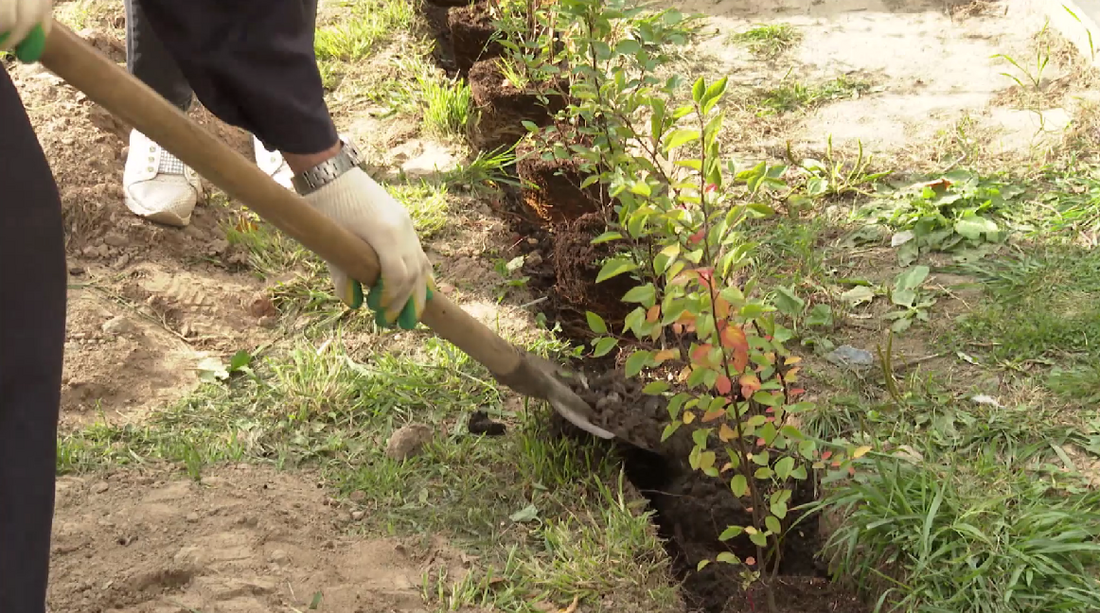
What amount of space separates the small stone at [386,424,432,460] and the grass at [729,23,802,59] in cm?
254

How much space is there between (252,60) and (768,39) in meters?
3.13

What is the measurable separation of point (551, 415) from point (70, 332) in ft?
4.84

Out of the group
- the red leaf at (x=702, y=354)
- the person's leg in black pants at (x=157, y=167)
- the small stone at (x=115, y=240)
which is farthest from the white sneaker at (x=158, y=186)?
the red leaf at (x=702, y=354)

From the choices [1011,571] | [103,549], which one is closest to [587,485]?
[1011,571]

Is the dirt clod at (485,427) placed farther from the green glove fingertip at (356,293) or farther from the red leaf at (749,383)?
the red leaf at (749,383)

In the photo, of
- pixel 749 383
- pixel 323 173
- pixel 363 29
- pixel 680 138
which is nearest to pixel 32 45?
pixel 323 173

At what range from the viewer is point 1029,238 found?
127 inches

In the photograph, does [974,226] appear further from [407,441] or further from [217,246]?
[217,246]

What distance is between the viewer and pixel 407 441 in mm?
2756

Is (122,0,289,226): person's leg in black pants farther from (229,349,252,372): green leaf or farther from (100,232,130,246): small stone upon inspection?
(229,349,252,372): green leaf

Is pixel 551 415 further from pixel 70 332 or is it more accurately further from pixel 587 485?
pixel 70 332

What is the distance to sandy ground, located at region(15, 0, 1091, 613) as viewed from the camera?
235cm

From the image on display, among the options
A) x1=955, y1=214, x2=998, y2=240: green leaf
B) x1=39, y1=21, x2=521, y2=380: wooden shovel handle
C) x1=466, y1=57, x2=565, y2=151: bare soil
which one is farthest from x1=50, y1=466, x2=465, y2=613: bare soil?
x1=955, y1=214, x2=998, y2=240: green leaf

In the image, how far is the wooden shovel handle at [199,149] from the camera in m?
1.74
